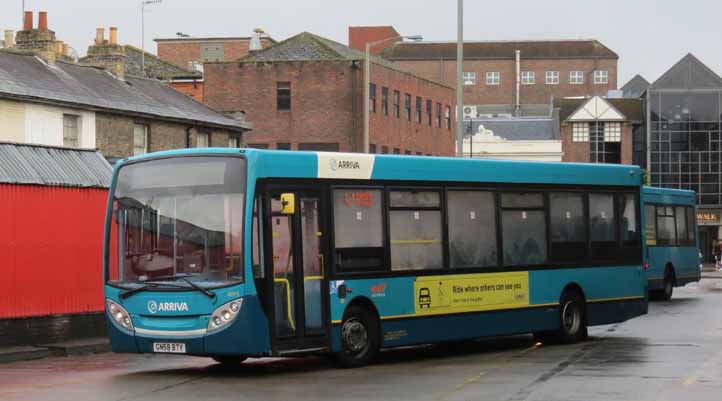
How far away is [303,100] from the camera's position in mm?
71312

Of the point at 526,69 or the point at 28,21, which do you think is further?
the point at 526,69

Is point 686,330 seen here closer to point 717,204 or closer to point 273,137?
point 273,137

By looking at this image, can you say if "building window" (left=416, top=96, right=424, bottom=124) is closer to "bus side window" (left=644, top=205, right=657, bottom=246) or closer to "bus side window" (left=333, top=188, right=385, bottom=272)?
"bus side window" (left=644, top=205, right=657, bottom=246)

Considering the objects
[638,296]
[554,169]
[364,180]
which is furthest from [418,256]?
[638,296]

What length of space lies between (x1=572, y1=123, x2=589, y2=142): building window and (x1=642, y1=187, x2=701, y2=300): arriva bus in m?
63.8

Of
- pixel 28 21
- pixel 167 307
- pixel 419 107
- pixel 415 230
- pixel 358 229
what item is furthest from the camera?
pixel 419 107

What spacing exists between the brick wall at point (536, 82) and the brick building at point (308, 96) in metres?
62.4

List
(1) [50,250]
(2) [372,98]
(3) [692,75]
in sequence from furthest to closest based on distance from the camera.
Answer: (3) [692,75]
(2) [372,98]
(1) [50,250]

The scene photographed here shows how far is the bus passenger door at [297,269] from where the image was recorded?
1634 cm

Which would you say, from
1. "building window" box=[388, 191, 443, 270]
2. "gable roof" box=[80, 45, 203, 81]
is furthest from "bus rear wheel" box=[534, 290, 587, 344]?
"gable roof" box=[80, 45, 203, 81]

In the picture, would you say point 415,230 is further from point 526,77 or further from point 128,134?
point 526,77

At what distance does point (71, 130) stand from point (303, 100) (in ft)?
109

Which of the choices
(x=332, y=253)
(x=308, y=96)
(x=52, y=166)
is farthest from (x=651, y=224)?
(x=308, y=96)

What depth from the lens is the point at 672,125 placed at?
96188 mm
